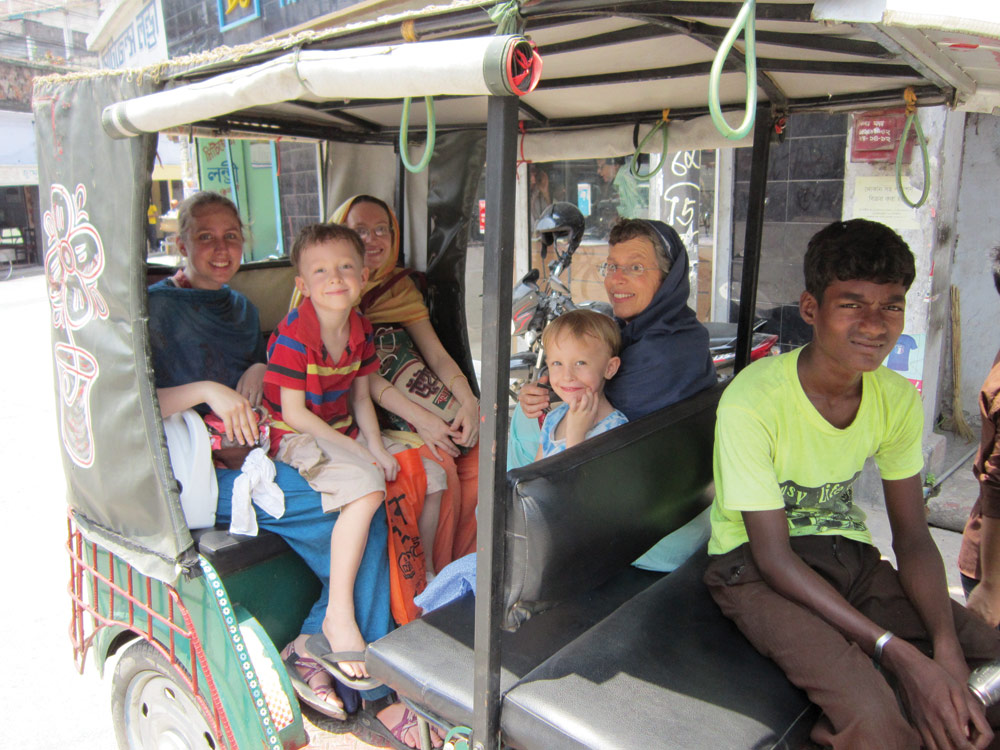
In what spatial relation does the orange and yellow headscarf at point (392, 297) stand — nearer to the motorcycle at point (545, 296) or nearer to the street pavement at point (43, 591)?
the motorcycle at point (545, 296)

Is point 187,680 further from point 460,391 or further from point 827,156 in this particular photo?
point 827,156

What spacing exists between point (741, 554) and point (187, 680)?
156 cm

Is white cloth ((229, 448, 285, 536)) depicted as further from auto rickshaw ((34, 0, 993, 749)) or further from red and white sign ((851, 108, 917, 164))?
red and white sign ((851, 108, 917, 164))

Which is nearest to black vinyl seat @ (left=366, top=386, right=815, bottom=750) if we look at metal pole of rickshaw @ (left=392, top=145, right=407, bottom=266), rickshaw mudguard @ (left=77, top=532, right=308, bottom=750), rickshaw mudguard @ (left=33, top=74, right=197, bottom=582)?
rickshaw mudguard @ (left=77, top=532, right=308, bottom=750)

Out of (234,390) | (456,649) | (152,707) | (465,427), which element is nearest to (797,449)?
(456,649)

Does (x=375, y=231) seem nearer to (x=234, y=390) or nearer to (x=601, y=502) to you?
(x=234, y=390)

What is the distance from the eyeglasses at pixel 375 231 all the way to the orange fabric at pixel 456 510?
95cm

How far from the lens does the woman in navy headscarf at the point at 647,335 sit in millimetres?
2299

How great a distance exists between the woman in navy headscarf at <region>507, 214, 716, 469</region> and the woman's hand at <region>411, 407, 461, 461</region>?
0.56 metres

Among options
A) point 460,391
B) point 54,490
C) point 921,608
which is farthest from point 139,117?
point 54,490

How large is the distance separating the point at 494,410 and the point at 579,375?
78 centimetres

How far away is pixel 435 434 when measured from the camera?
298 cm

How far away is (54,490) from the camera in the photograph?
16.5ft

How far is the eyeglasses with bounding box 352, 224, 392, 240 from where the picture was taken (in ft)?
10.3
